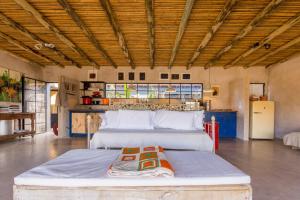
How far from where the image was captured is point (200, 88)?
8922 mm

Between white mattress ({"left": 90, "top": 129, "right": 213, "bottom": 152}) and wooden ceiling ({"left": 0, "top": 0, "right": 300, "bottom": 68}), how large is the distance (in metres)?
2.33

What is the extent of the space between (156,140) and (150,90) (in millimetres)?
5599

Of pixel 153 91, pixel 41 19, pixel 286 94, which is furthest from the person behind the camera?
pixel 153 91

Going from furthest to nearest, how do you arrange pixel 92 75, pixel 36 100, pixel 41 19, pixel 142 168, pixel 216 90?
pixel 92 75, pixel 216 90, pixel 36 100, pixel 41 19, pixel 142 168

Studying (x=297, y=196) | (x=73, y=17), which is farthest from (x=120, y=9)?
(x=297, y=196)

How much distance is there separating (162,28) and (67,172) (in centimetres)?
402

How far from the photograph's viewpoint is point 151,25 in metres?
4.41

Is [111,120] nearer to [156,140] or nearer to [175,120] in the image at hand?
[156,140]

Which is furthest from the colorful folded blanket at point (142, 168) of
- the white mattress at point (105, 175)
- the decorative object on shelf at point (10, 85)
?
the decorative object on shelf at point (10, 85)

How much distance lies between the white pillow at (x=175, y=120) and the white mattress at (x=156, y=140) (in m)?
0.58

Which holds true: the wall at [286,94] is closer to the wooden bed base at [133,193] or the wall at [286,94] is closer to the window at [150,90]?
the window at [150,90]

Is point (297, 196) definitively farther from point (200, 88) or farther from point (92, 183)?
point (200, 88)

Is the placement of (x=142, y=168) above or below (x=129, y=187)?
above

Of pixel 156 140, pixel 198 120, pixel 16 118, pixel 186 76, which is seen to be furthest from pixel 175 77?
pixel 16 118
